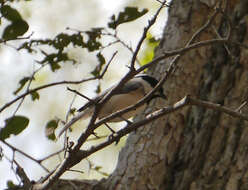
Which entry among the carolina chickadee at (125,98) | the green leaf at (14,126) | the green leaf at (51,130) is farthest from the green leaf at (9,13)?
the carolina chickadee at (125,98)

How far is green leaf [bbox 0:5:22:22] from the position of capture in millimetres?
2758

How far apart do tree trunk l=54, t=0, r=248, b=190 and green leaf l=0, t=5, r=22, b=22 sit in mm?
2009

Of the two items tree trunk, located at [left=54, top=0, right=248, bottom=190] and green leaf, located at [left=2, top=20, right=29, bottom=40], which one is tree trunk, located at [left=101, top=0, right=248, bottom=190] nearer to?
tree trunk, located at [left=54, top=0, right=248, bottom=190]

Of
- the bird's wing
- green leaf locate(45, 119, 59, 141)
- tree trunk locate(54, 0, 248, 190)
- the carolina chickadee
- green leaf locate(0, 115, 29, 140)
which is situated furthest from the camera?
the bird's wing

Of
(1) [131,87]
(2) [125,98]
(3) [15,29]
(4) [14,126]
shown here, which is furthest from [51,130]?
(1) [131,87]

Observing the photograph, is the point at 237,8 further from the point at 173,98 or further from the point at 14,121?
the point at 14,121

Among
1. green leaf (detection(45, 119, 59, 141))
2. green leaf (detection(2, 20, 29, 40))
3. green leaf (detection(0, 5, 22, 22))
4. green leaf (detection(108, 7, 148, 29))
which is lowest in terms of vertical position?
green leaf (detection(45, 119, 59, 141))

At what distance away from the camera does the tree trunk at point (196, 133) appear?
447 centimetres

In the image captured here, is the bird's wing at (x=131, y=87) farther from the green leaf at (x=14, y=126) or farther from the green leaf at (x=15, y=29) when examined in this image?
the green leaf at (x=15, y=29)

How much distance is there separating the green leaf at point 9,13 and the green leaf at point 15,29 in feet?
0.08

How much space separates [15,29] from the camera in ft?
9.16

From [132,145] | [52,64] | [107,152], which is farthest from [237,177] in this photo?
[107,152]

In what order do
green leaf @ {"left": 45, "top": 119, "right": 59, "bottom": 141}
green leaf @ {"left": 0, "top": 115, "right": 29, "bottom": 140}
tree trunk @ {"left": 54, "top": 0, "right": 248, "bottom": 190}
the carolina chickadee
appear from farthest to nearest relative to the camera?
the carolina chickadee
tree trunk @ {"left": 54, "top": 0, "right": 248, "bottom": 190}
green leaf @ {"left": 45, "top": 119, "right": 59, "bottom": 141}
green leaf @ {"left": 0, "top": 115, "right": 29, "bottom": 140}

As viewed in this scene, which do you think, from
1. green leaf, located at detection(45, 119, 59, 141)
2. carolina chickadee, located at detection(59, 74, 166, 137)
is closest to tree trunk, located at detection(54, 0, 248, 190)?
carolina chickadee, located at detection(59, 74, 166, 137)
